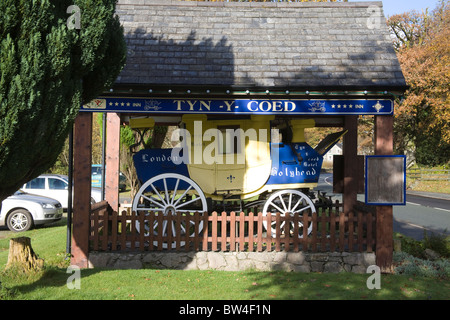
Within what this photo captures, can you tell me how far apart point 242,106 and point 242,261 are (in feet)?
9.25

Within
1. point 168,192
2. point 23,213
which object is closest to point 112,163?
point 168,192

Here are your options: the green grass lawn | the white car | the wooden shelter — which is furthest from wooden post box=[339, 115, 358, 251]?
the white car

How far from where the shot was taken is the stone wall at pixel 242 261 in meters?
7.38

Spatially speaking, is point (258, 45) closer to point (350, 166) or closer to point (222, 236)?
point (350, 166)

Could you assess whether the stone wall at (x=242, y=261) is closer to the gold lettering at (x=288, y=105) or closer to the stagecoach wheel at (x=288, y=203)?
the stagecoach wheel at (x=288, y=203)

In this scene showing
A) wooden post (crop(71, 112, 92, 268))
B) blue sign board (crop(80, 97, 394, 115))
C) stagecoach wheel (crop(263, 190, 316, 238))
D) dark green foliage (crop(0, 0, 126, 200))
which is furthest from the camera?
stagecoach wheel (crop(263, 190, 316, 238))

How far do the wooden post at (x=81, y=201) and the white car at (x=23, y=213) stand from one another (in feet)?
21.1

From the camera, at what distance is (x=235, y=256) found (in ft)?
24.4

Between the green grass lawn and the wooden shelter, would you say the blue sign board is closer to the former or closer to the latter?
the wooden shelter

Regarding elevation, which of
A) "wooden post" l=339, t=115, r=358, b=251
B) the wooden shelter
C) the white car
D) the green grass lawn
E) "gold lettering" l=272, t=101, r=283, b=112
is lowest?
the green grass lawn

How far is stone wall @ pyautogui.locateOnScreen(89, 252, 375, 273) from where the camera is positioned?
290 inches

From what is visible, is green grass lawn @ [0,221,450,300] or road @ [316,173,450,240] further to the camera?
road @ [316,173,450,240]

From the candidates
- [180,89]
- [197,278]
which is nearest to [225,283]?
[197,278]

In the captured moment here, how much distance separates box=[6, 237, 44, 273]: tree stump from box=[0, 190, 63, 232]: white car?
7264mm
